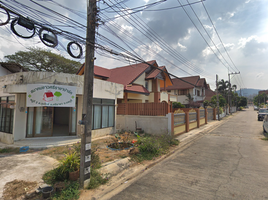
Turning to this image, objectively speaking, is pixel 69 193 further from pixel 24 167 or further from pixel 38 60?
pixel 38 60

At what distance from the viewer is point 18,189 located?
4062 millimetres

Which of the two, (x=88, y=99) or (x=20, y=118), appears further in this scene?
(x=20, y=118)

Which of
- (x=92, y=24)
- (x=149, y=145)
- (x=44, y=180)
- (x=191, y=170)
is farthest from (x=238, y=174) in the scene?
(x=92, y=24)

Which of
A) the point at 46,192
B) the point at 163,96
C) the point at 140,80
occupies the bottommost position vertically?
the point at 46,192

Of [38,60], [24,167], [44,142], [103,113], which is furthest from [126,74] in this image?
[38,60]

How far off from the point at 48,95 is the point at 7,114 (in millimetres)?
3713

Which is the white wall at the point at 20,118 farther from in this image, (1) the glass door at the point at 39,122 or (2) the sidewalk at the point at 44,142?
(2) the sidewalk at the point at 44,142

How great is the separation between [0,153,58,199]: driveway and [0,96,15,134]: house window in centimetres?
342

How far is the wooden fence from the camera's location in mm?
11703

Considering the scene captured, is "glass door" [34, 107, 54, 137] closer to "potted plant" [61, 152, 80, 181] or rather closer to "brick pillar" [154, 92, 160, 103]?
"potted plant" [61, 152, 80, 181]

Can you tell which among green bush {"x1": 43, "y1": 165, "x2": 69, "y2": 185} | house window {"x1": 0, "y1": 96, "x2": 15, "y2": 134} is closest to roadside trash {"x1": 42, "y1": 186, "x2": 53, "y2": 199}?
green bush {"x1": 43, "y1": 165, "x2": 69, "y2": 185}

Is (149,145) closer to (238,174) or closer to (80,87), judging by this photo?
(238,174)

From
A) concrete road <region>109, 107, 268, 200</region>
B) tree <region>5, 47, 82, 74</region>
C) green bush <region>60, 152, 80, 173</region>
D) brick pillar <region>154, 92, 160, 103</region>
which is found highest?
tree <region>5, 47, 82, 74</region>

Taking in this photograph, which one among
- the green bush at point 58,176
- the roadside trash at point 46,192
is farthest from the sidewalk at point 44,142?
the roadside trash at point 46,192
